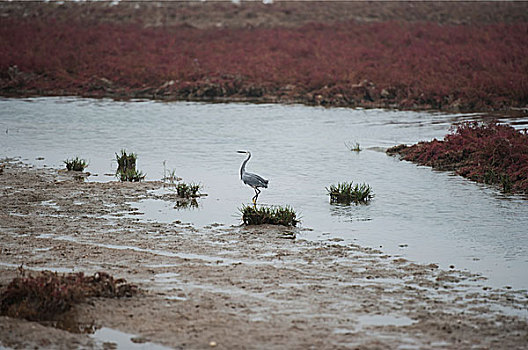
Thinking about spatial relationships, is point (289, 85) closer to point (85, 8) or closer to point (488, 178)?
point (488, 178)

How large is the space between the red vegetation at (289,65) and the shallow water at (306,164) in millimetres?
3372

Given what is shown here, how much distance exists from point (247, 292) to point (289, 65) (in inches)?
1242

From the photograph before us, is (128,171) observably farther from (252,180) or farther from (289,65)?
(289,65)

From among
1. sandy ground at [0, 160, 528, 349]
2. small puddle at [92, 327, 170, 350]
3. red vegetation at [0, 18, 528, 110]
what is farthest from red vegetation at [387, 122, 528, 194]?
red vegetation at [0, 18, 528, 110]

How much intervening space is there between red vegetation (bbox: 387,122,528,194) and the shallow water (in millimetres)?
530

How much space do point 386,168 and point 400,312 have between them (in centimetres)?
970

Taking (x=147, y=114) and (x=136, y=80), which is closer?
(x=147, y=114)

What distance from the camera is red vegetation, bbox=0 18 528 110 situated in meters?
32.1

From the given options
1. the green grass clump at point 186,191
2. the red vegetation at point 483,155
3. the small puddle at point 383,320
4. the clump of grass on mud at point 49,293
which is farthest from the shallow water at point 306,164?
the clump of grass on mud at point 49,293

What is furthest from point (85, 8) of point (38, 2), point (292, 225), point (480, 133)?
point (292, 225)

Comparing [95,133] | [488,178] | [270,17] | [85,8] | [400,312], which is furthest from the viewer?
[85,8]

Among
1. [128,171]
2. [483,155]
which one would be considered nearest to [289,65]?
[483,155]

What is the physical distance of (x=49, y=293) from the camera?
663 centimetres

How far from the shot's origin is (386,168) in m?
16.3
